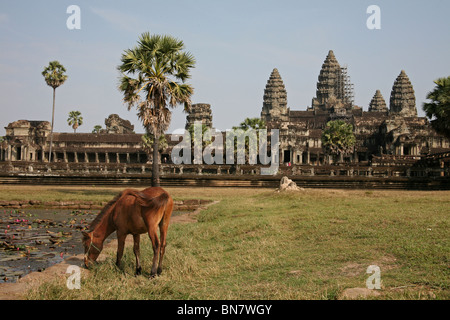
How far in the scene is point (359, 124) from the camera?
290ft

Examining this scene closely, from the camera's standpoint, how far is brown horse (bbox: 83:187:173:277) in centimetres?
646

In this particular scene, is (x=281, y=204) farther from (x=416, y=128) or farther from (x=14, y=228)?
(x=416, y=128)

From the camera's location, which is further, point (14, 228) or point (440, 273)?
point (14, 228)

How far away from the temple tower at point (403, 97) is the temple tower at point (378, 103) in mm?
9820

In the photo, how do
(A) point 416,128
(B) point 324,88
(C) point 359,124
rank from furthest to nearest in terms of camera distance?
(B) point 324,88
(C) point 359,124
(A) point 416,128

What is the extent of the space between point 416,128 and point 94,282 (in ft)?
244

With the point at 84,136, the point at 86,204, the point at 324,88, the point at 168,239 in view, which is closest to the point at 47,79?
the point at 84,136

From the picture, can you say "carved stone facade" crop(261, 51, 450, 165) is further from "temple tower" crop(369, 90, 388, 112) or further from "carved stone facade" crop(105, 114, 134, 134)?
"carved stone facade" crop(105, 114, 134, 134)

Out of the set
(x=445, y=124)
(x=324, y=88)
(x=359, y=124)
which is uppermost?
(x=324, y=88)

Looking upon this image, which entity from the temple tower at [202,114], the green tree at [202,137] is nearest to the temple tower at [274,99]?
the temple tower at [202,114]

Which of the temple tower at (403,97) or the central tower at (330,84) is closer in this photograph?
the temple tower at (403,97)

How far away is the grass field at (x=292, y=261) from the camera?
213 inches

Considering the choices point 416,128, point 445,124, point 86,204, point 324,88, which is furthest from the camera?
point 324,88

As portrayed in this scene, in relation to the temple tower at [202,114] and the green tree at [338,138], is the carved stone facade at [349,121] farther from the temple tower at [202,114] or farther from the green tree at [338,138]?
the temple tower at [202,114]
